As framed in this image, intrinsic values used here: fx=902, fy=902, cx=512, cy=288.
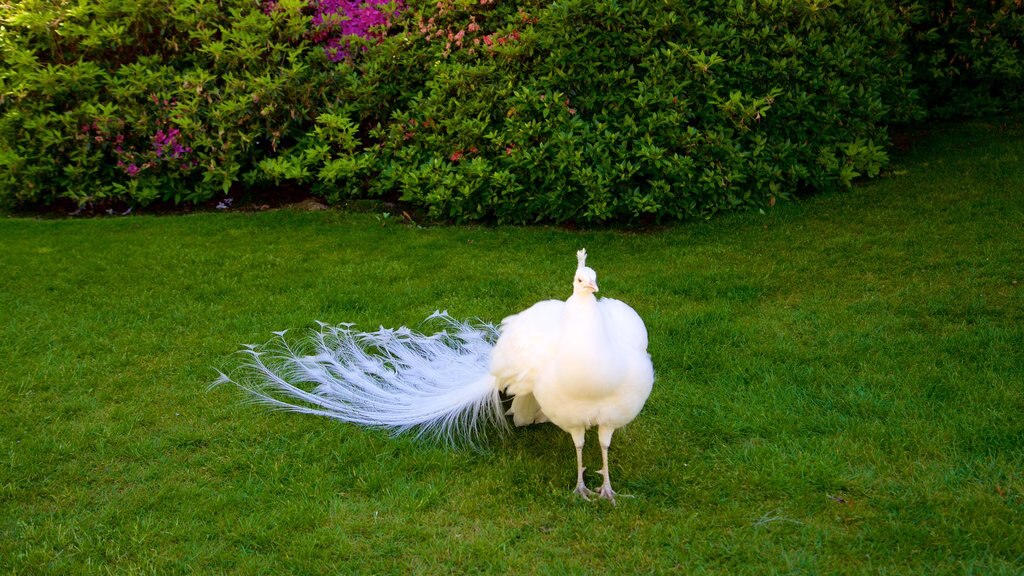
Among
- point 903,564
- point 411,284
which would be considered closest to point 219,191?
point 411,284

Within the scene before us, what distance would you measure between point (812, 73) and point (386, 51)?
3.44m

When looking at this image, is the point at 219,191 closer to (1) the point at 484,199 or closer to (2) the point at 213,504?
(1) the point at 484,199

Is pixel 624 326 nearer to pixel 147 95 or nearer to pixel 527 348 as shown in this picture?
pixel 527 348

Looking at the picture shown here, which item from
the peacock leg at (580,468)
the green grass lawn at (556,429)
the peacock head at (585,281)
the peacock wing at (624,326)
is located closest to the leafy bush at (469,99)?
the green grass lawn at (556,429)

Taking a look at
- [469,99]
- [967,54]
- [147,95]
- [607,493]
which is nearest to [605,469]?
[607,493]

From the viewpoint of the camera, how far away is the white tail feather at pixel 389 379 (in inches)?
160

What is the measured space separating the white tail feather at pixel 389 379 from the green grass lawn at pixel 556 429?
0.13 meters

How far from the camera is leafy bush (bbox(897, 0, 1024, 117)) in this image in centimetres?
829

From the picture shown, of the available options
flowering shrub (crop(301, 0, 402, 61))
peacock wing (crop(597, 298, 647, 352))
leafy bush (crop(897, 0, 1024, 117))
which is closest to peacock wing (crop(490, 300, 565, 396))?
peacock wing (crop(597, 298, 647, 352))

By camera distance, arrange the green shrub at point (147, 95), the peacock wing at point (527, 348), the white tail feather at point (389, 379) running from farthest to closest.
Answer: the green shrub at point (147, 95) < the white tail feather at point (389, 379) < the peacock wing at point (527, 348)

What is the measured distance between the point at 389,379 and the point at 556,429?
2.81 feet

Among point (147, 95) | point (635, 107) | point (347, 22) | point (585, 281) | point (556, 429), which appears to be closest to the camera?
point (585, 281)

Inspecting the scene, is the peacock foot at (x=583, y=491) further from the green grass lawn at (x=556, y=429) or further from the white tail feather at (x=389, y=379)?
the white tail feather at (x=389, y=379)

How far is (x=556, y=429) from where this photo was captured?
166 inches
